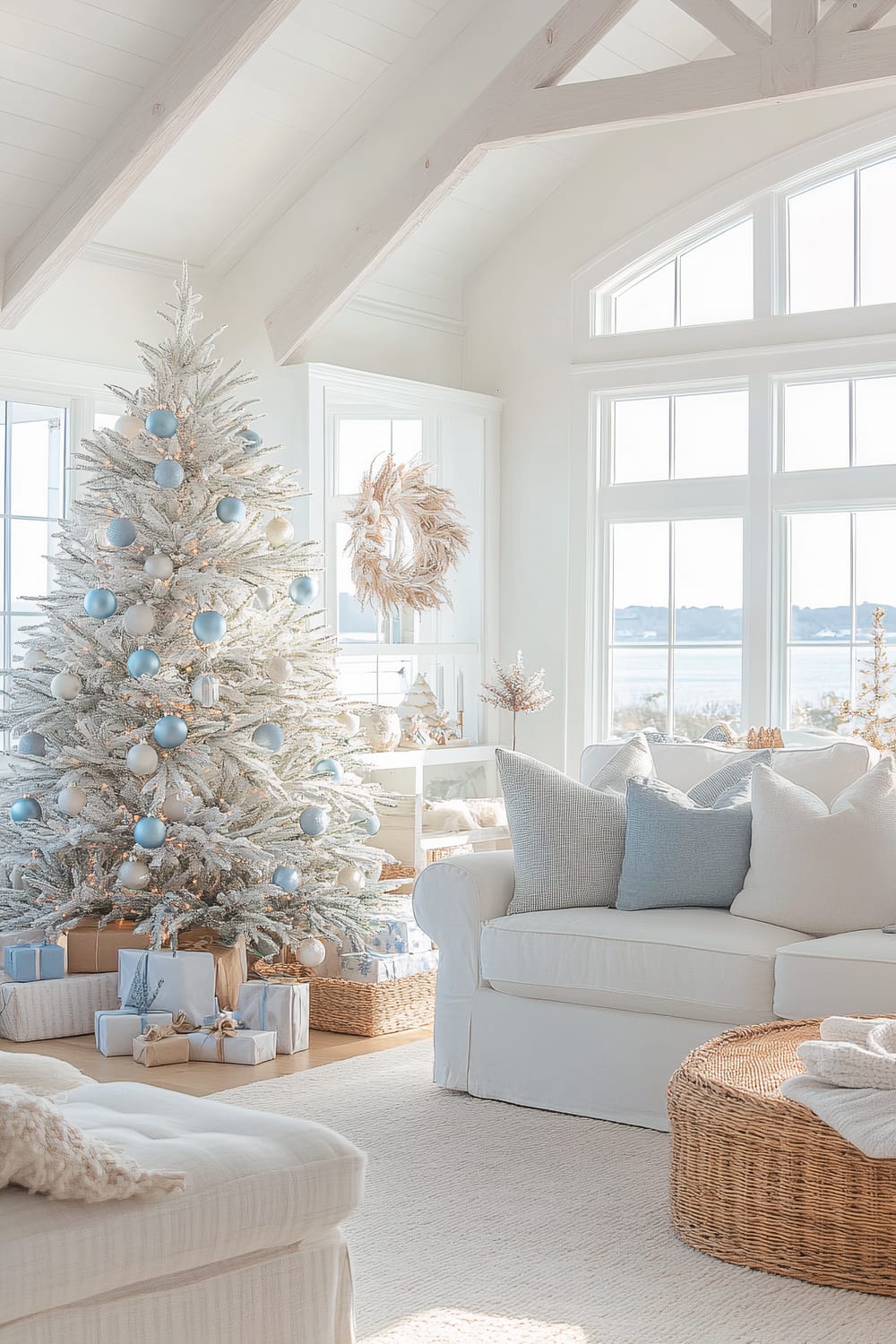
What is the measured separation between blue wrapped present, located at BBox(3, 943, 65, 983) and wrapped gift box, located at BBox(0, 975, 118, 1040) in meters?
0.03

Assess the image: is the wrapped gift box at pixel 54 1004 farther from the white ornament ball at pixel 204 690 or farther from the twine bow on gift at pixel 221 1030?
the white ornament ball at pixel 204 690

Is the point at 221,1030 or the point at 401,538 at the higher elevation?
the point at 401,538

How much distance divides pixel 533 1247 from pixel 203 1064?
5.81 feet

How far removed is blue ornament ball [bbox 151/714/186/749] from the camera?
4.61m

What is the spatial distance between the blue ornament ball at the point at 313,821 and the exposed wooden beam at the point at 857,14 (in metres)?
3.04

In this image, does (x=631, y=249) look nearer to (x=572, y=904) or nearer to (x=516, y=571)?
(x=516, y=571)

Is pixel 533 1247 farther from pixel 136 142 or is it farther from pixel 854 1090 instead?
pixel 136 142

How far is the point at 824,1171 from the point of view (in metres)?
2.58

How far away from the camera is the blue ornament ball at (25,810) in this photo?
4.85 meters

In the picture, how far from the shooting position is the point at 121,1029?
14.4 ft

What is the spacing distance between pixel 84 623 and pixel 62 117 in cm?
183

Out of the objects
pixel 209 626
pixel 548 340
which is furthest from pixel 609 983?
pixel 548 340

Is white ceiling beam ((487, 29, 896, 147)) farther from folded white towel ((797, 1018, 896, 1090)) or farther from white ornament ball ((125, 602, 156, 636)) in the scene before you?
Result: folded white towel ((797, 1018, 896, 1090))

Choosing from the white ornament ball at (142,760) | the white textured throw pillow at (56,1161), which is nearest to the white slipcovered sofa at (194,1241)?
the white textured throw pillow at (56,1161)
